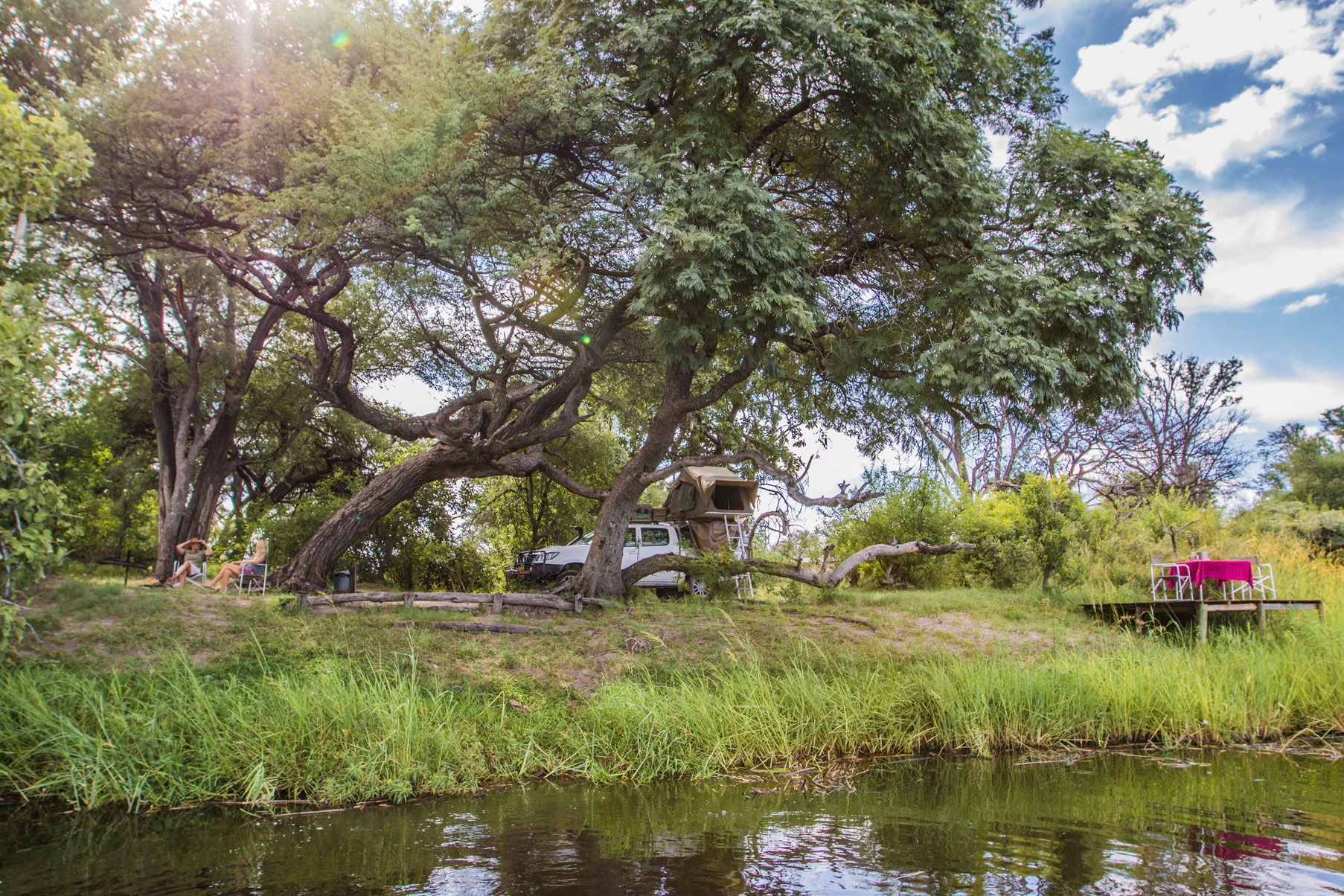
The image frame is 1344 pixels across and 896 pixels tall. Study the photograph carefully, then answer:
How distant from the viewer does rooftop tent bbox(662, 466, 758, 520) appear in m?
18.7

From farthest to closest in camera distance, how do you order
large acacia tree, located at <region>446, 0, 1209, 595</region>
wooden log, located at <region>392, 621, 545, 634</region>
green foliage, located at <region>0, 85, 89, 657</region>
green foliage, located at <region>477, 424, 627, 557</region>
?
green foliage, located at <region>477, 424, 627, 557</region>
wooden log, located at <region>392, 621, 545, 634</region>
large acacia tree, located at <region>446, 0, 1209, 595</region>
green foliage, located at <region>0, 85, 89, 657</region>

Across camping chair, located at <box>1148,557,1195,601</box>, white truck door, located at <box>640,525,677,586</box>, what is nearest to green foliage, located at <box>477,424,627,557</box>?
white truck door, located at <box>640,525,677,586</box>

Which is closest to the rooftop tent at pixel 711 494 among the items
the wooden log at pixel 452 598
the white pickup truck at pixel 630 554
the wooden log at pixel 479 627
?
the white pickup truck at pixel 630 554

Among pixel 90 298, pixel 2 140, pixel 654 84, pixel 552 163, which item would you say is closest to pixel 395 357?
pixel 90 298

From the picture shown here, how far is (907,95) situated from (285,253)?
11363mm

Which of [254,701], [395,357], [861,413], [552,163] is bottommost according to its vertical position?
[254,701]

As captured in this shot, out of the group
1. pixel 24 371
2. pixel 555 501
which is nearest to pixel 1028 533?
pixel 555 501

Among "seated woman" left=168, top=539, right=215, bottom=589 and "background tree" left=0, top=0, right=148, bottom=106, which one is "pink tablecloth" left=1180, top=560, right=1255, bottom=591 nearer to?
"seated woman" left=168, top=539, right=215, bottom=589

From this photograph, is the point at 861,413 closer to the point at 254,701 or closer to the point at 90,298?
the point at 254,701

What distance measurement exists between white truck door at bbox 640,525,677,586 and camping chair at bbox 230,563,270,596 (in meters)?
7.44

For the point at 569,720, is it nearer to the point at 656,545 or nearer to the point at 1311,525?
the point at 656,545


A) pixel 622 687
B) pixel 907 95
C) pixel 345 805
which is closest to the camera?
pixel 345 805

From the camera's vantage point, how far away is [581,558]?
1638 cm

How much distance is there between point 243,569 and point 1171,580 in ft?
53.3
